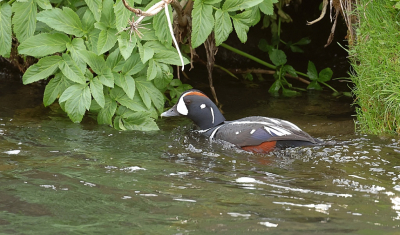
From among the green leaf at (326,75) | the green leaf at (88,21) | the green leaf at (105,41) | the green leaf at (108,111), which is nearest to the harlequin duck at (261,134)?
the green leaf at (108,111)

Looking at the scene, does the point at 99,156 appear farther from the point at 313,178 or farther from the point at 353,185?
the point at 353,185

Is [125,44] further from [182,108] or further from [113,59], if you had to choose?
[182,108]

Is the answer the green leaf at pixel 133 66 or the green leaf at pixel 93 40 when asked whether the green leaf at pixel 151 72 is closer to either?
the green leaf at pixel 133 66

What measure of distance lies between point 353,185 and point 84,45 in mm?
2925

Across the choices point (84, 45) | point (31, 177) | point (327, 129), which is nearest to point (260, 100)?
point (327, 129)

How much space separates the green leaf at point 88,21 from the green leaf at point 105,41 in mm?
227

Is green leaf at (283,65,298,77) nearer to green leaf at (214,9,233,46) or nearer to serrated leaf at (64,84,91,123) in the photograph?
green leaf at (214,9,233,46)

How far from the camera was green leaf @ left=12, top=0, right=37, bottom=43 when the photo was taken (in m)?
4.77

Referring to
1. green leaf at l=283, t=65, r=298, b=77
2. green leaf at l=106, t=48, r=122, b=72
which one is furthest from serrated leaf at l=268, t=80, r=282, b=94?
green leaf at l=106, t=48, r=122, b=72

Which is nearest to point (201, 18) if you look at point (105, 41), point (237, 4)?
point (237, 4)

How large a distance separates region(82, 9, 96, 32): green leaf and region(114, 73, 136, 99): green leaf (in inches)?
21.0

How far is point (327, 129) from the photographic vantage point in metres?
5.77

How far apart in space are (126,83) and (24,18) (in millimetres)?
1148

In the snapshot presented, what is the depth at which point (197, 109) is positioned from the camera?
5582mm
